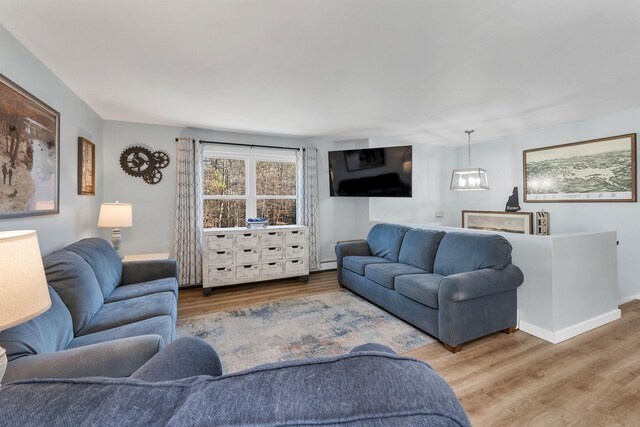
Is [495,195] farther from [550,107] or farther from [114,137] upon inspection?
[114,137]

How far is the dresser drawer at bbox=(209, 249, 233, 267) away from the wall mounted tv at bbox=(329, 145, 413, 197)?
2014 millimetres

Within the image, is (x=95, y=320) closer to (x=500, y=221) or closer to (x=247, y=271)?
(x=247, y=271)

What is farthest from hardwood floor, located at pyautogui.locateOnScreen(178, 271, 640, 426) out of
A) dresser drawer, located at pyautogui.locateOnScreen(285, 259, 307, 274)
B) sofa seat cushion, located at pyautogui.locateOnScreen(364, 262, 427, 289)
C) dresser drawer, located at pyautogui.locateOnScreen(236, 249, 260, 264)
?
dresser drawer, located at pyautogui.locateOnScreen(236, 249, 260, 264)

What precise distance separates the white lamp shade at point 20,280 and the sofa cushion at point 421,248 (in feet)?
10.3

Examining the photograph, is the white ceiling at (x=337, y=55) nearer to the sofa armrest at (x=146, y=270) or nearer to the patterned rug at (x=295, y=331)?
the sofa armrest at (x=146, y=270)

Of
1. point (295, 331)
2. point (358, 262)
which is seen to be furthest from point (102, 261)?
point (358, 262)

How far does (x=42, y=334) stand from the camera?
131cm

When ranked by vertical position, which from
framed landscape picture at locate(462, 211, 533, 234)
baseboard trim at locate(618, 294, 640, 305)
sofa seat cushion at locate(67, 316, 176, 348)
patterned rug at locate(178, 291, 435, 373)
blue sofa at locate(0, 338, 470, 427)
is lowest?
patterned rug at locate(178, 291, 435, 373)

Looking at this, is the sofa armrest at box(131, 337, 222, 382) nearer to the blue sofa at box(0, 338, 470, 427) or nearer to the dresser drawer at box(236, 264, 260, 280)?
the blue sofa at box(0, 338, 470, 427)

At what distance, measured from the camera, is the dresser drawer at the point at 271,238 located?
4.12m

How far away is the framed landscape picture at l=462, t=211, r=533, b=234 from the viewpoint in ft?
14.6

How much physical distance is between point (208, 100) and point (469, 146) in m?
4.61

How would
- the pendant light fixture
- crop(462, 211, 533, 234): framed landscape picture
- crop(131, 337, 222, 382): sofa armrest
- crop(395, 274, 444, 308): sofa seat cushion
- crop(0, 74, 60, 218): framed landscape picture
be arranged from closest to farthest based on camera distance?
1. crop(131, 337, 222, 382): sofa armrest
2. crop(0, 74, 60, 218): framed landscape picture
3. crop(395, 274, 444, 308): sofa seat cushion
4. the pendant light fixture
5. crop(462, 211, 533, 234): framed landscape picture

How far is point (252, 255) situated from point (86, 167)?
2.17 metres
